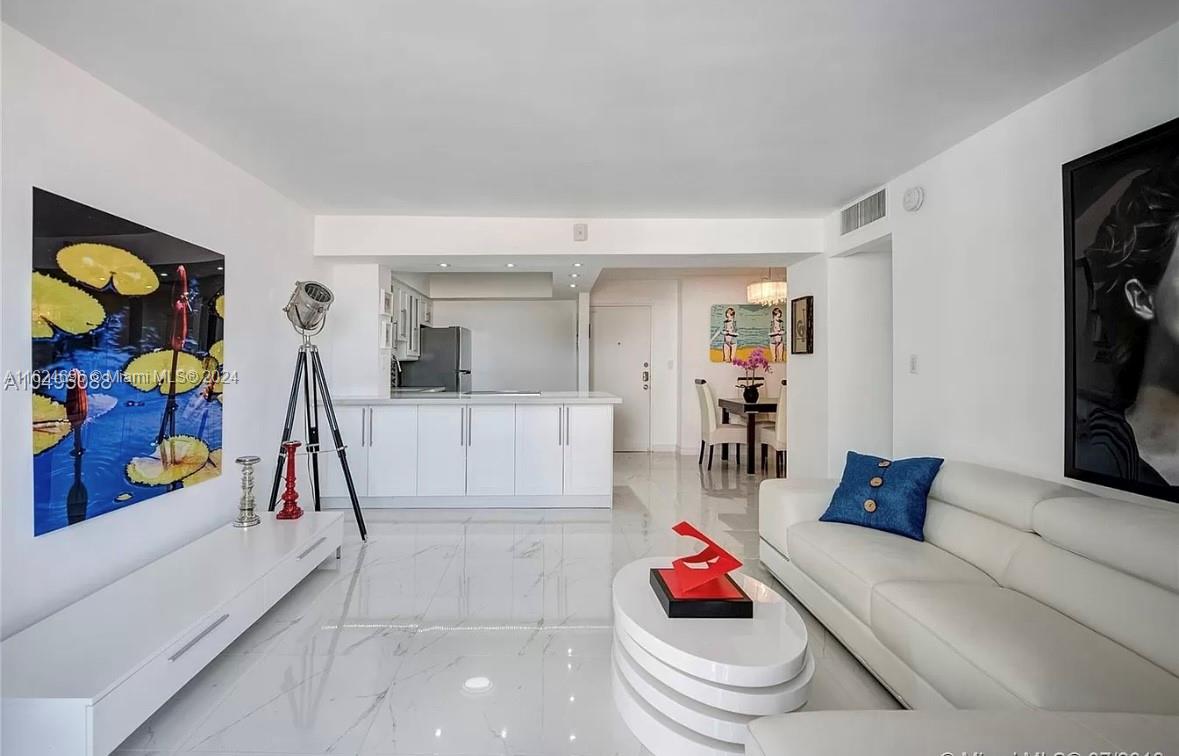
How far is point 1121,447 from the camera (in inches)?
77.2

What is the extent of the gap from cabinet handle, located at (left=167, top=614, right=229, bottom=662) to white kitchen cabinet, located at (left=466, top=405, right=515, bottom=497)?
8.26 ft

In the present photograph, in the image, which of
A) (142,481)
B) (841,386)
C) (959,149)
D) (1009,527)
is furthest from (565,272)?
(1009,527)

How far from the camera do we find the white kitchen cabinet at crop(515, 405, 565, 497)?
4.52 m

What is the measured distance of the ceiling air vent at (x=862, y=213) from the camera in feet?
11.7

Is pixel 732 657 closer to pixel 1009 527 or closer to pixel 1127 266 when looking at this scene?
pixel 1009 527

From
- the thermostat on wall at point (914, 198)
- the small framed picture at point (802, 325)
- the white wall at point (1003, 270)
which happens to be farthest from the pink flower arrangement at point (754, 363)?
the thermostat on wall at point (914, 198)

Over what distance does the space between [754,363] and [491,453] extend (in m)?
4.08

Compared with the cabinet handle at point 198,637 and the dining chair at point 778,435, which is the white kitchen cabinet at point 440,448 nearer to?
the cabinet handle at point 198,637

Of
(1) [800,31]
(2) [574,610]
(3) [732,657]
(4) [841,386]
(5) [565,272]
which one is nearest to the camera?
(3) [732,657]

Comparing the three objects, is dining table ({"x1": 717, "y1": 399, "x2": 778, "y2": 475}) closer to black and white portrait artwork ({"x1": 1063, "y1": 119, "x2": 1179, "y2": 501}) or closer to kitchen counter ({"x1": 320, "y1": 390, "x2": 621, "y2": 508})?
kitchen counter ({"x1": 320, "y1": 390, "x2": 621, "y2": 508})

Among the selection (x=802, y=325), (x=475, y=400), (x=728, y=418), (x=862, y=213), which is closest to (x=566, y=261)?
Answer: (x=475, y=400)

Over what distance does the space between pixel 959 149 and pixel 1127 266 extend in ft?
4.02

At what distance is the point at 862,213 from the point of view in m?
3.73

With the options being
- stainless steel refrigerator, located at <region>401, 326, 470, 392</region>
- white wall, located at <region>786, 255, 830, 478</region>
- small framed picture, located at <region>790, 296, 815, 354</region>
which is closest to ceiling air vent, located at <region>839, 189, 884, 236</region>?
white wall, located at <region>786, 255, 830, 478</region>
